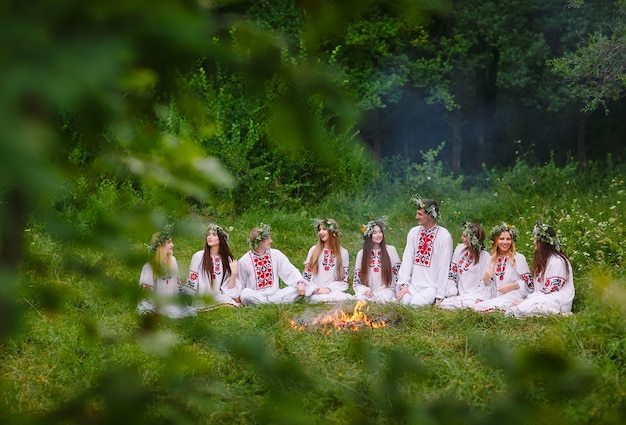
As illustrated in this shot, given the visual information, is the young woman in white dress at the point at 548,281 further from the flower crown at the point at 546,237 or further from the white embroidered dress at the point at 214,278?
the white embroidered dress at the point at 214,278

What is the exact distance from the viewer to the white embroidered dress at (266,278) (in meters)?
10.7

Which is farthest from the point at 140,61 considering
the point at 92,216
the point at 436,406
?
the point at 436,406

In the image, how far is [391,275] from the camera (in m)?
11.2

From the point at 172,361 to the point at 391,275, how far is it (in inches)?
393

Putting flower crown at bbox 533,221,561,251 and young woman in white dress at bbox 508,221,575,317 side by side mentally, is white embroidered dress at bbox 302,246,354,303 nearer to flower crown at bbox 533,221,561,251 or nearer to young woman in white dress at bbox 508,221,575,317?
young woman in white dress at bbox 508,221,575,317

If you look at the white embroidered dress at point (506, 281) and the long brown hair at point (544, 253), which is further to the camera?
the white embroidered dress at point (506, 281)

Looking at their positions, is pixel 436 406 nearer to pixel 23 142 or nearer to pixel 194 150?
pixel 194 150

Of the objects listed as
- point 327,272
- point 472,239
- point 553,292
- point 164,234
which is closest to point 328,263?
point 327,272

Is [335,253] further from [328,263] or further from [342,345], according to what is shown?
[342,345]

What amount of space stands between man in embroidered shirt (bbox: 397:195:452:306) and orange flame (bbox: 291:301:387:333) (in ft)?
6.95

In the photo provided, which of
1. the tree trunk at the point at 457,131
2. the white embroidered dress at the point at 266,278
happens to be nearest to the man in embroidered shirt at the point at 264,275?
the white embroidered dress at the point at 266,278

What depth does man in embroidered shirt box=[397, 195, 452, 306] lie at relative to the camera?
1097 cm

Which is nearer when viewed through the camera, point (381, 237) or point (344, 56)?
point (381, 237)

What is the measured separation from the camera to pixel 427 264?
36.2 feet
